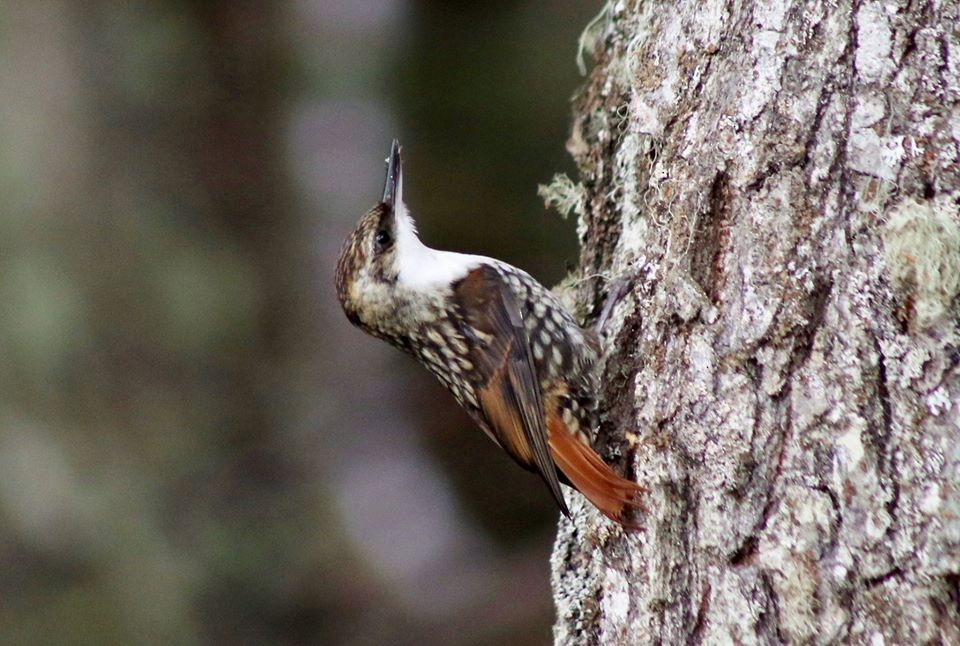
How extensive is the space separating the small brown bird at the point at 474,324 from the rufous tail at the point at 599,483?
207 mm

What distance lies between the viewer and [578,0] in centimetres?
422

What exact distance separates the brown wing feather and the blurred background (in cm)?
102

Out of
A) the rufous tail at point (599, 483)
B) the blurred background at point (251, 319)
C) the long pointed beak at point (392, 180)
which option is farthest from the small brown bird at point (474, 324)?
→ the blurred background at point (251, 319)

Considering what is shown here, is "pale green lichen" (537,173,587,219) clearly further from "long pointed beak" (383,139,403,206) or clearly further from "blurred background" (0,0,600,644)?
"blurred background" (0,0,600,644)

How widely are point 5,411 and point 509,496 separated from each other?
229 cm

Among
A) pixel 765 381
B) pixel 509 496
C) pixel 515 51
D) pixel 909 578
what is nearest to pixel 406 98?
pixel 515 51

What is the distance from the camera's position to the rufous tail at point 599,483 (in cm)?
245

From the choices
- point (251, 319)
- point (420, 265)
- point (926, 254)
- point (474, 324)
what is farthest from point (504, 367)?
point (251, 319)

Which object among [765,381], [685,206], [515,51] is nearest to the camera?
[765,381]

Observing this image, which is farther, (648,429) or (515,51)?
(515,51)

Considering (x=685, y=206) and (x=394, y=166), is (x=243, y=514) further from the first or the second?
(x=685, y=206)

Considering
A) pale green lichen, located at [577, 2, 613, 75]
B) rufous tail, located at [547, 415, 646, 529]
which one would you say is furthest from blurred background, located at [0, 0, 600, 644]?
rufous tail, located at [547, 415, 646, 529]

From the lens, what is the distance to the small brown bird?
2953mm

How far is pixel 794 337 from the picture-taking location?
7.04ft
